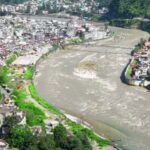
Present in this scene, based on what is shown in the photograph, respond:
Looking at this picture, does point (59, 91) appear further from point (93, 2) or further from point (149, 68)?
point (93, 2)

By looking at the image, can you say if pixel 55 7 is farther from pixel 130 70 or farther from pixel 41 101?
pixel 41 101

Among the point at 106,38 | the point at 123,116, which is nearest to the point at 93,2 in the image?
the point at 106,38

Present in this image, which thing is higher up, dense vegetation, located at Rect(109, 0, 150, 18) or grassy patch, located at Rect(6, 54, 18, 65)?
dense vegetation, located at Rect(109, 0, 150, 18)

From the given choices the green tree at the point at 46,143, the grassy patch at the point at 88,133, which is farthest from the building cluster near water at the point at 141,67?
the green tree at the point at 46,143

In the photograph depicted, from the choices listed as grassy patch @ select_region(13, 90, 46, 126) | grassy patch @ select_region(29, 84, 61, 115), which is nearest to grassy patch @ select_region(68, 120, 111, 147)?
grassy patch @ select_region(13, 90, 46, 126)

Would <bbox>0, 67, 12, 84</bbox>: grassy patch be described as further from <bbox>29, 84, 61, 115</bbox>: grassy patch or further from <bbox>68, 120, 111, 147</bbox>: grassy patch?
<bbox>68, 120, 111, 147</bbox>: grassy patch

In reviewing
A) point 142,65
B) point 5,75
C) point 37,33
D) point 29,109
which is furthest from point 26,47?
point 29,109
